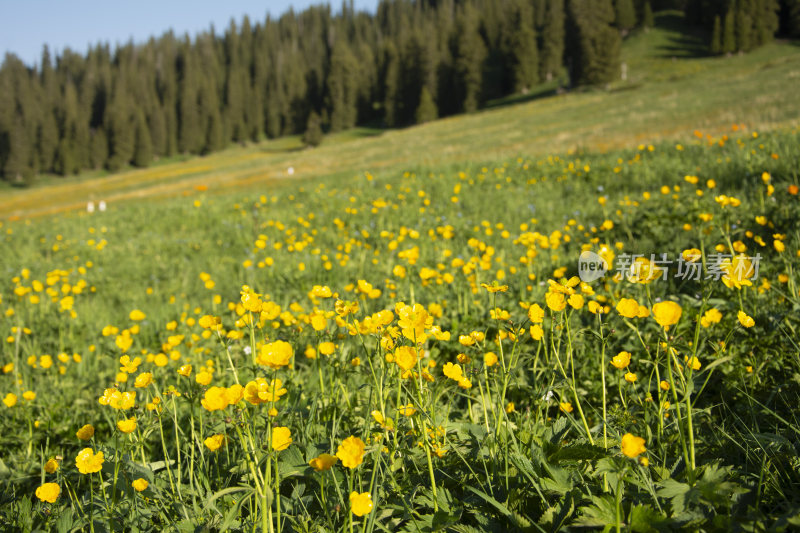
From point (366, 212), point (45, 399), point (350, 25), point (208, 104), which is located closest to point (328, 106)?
point (208, 104)

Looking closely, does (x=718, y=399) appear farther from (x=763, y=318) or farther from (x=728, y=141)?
(x=728, y=141)

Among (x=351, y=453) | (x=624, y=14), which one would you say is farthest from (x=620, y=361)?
(x=624, y=14)

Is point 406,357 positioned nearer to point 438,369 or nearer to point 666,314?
point 666,314

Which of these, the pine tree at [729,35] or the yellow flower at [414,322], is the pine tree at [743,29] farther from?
the yellow flower at [414,322]

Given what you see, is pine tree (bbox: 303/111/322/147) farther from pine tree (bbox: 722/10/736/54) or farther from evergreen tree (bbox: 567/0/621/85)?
pine tree (bbox: 722/10/736/54)

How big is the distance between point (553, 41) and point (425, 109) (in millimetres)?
15633

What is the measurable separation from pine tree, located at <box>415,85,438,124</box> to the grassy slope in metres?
10.6

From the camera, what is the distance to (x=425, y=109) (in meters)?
48.9

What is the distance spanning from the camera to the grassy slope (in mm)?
14828

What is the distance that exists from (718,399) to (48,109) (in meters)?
84.7

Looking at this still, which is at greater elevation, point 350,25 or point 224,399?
point 350,25

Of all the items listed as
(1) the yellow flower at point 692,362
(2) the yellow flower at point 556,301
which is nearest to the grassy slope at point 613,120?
(1) the yellow flower at point 692,362

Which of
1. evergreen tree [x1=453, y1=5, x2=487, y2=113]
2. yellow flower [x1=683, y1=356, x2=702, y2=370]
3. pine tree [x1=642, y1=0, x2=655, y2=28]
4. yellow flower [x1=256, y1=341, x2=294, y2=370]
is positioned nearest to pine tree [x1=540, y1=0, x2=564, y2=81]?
evergreen tree [x1=453, y1=5, x2=487, y2=113]

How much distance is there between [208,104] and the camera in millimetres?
64000
